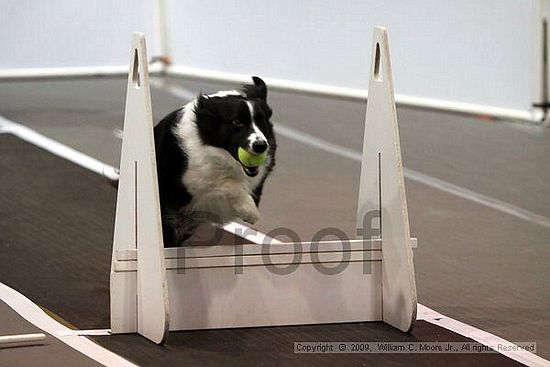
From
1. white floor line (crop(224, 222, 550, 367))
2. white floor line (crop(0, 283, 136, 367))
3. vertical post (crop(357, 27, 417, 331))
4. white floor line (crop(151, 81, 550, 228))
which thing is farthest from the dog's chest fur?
white floor line (crop(151, 81, 550, 228))

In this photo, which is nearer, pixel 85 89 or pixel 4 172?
pixel 4 172

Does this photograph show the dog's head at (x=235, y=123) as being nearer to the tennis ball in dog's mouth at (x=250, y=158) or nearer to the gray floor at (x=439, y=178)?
the tennis ball in dog's mouth at (x=250, y=158)

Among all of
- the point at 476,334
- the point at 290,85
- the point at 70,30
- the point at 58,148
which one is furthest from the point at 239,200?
the point at 70,30

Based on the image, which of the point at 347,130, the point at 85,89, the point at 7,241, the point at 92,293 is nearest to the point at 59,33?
the point at 85,89

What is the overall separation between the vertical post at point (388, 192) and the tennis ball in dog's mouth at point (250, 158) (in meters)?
0.42

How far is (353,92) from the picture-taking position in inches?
361

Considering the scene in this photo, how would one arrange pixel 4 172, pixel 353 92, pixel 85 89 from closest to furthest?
pixel 4 172
pixel 353 92
pixel 85 89

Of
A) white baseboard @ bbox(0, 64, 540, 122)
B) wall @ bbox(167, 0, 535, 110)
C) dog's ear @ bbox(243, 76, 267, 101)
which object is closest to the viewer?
dog's ear @ bbox(243, 76, 267, 101)

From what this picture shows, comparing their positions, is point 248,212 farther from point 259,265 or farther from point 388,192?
point 388,192

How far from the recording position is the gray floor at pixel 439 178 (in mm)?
4109

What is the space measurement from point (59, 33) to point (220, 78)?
5.47 ft

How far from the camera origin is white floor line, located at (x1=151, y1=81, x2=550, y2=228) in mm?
5343

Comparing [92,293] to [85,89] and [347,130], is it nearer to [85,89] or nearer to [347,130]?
[347,130]

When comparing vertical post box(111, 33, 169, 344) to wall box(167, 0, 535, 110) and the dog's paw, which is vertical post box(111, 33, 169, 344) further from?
wall box(167, 0, 535, 110)
